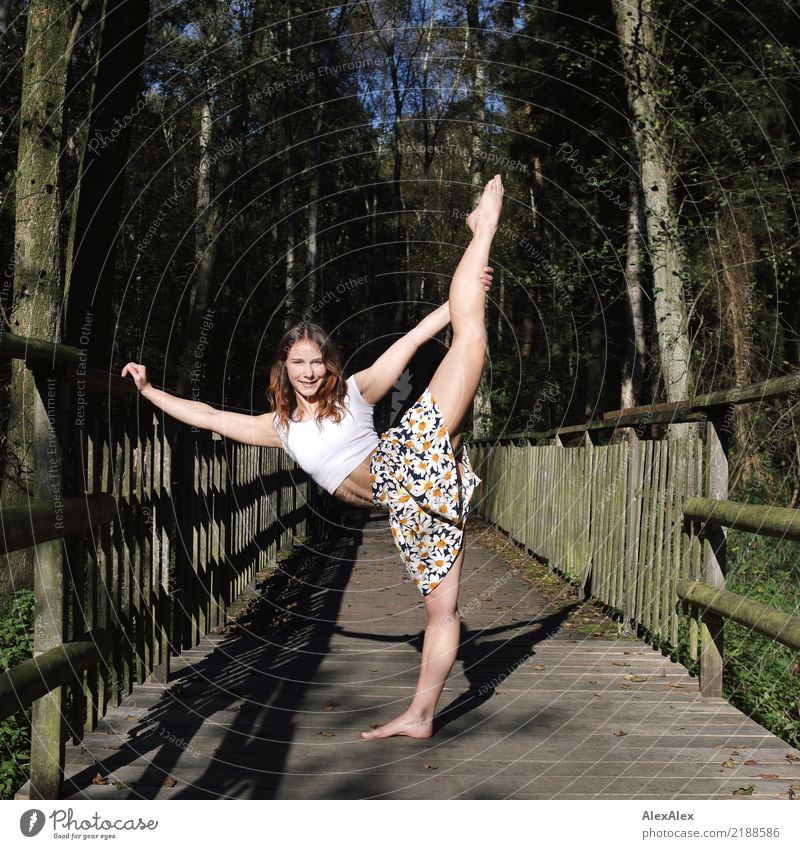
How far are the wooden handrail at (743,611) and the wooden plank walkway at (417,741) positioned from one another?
488 mm

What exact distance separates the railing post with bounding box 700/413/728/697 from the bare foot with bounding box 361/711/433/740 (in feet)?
4.92

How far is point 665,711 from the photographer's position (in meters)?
4.79

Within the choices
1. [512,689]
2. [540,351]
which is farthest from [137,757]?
[540,351]

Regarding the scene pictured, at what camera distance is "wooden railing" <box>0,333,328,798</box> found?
3369mm

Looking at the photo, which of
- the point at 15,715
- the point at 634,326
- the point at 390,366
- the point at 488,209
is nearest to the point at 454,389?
the point at 390,366

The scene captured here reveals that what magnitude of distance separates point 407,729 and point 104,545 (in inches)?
57.2

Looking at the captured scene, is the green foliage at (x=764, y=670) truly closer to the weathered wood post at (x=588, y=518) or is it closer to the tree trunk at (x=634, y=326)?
the weathered wood post at (x=588, y=518)

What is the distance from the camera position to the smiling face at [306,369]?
4258 millimetres

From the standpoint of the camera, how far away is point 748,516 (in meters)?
4.20

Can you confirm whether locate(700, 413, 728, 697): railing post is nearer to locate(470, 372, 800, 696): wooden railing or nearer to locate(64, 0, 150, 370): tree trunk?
locate(470, 372, 800, 696): wooden railing

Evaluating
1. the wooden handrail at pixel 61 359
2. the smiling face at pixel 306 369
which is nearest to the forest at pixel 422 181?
the smiling face at pixel 306 369

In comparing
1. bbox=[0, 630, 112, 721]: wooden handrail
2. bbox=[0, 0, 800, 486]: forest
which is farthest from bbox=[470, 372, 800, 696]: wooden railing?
bbox=[0, 630, 112, 721]: wooden handrail

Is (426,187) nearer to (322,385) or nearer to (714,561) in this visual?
(714,561)

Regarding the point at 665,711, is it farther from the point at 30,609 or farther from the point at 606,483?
the point at 30,609
